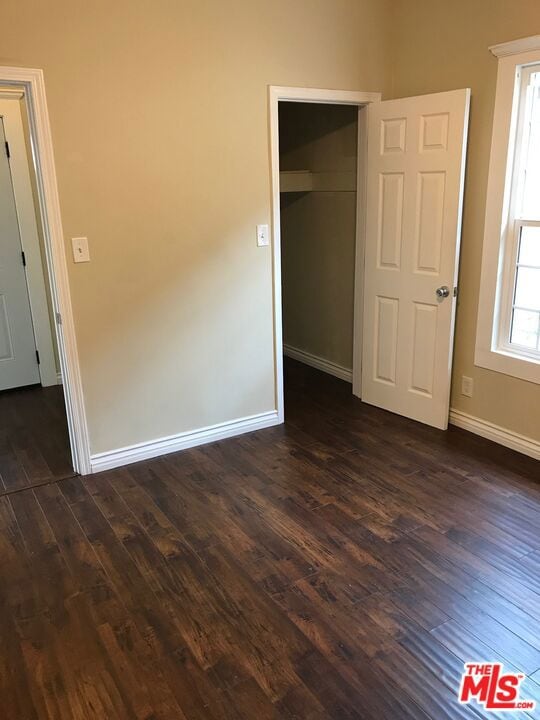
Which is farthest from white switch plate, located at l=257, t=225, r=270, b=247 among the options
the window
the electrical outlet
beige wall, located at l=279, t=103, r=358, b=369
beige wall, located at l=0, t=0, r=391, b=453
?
the electrical outlet

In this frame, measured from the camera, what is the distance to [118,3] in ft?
9.28

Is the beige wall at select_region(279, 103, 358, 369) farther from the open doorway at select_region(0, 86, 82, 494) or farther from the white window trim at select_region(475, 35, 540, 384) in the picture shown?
the open doorway at select_region(0, 86, 82, 494)

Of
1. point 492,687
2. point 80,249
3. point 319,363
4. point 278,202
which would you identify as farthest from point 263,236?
point 492,687

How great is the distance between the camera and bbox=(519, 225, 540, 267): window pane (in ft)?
10.4

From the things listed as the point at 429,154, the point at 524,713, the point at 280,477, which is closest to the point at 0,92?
the point at 429,154

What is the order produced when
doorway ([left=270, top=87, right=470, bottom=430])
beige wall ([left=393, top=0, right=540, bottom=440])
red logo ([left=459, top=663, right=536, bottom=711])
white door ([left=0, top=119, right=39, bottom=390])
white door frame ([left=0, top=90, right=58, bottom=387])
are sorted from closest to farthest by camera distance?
1. red logo ([left=459, top=663, right=536, bottom=711])
2. beige wall ([left=393, top=0, right=540, bottom=440])
3. doorway ([left=270, top=87, right=470, bottom=430])
4. white door frame ([left=0, top=90, right=58, bottom=387])
5. white door ([left=0, top=119, right=39, bottom=390])

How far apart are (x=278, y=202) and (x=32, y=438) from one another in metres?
2.18

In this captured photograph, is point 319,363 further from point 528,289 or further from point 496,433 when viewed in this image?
point 528,289

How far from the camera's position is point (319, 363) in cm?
495

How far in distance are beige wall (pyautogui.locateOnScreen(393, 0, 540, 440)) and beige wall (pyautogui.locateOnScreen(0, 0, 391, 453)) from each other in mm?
226

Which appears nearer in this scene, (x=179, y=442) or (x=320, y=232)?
(x=179, y=442)

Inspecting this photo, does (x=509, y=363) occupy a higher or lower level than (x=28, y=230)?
lower

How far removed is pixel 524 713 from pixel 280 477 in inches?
65.1

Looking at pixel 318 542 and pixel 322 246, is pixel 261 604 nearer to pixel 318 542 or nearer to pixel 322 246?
pixel 318 542
